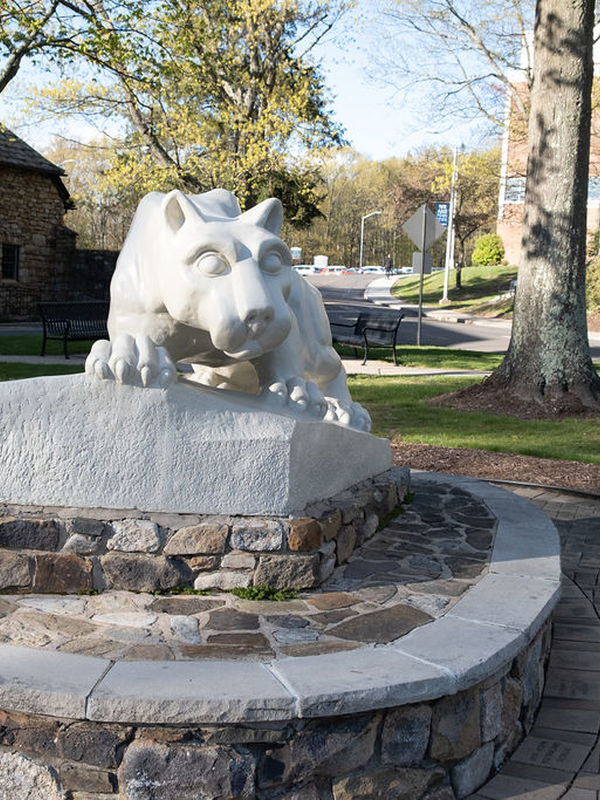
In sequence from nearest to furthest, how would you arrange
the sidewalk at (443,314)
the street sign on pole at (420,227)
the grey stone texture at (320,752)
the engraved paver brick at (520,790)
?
Result: the grey stone texture at (320,752), the engraved paver brick at (520,790), the street sign on pole at (420,227), the sidewalk at (443,314)

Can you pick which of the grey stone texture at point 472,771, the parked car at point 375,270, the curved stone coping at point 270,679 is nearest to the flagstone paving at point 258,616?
the curved stone coping at point 270,679

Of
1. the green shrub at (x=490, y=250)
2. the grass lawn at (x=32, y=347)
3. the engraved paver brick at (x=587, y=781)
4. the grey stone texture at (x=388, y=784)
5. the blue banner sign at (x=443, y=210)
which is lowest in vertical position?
the engraved paver brick at (x=587, y=781)

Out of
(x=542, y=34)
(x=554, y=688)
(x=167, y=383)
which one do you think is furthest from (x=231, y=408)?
(x=542, y=34)

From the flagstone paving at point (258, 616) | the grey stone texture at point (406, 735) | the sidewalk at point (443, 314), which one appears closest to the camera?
the grey stone texture at point (406, 735)

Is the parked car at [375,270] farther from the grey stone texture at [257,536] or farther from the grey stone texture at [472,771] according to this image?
the grey stone texture at [472,771]

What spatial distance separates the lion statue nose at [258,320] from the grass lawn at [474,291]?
30298 mm

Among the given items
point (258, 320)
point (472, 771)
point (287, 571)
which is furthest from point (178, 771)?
point (258, 320)

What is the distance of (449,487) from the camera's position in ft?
19.6

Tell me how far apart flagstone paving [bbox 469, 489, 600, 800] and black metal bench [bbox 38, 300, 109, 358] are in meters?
11.0

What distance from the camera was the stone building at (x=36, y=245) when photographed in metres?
25.6

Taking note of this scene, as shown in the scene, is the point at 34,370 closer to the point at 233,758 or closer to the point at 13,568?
the point at 13,568

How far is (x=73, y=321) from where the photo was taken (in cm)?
1474

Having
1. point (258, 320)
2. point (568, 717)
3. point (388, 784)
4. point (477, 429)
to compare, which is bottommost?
point (568, 717)

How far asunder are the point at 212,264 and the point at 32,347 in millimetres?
13461
